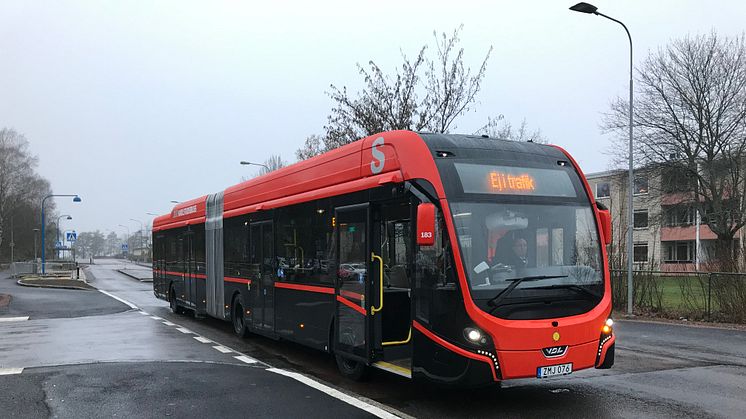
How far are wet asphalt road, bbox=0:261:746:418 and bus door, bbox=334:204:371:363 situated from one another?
22.7 inches

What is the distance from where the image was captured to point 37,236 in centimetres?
8919

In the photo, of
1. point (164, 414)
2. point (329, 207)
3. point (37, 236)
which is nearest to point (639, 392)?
point (329, 207)

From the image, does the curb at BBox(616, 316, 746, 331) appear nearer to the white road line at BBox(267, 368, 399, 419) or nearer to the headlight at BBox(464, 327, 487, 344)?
the white road line at BBox(267, 368, 399, 419)

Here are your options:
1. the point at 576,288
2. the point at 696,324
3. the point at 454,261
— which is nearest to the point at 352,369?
the point at 454,261

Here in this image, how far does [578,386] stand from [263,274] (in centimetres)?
592

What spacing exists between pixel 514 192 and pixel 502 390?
2.59 meters

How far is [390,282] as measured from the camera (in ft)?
24.8

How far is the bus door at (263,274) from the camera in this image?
10922 mm

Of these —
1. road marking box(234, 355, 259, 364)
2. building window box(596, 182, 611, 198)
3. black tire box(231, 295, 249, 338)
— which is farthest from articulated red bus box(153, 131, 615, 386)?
building window box(596, 182, 611, 198)

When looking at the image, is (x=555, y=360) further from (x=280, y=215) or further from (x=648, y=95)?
(x=648, y=95)

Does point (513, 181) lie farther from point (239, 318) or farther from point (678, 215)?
point (678, 215)

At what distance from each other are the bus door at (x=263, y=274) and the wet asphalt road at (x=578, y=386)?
2.02 feet

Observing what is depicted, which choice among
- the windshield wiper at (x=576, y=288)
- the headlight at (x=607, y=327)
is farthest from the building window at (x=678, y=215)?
A: the windshield wiper at (x=576, y=288)

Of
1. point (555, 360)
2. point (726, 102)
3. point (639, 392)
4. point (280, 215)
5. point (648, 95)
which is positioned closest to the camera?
point (555, 360)
